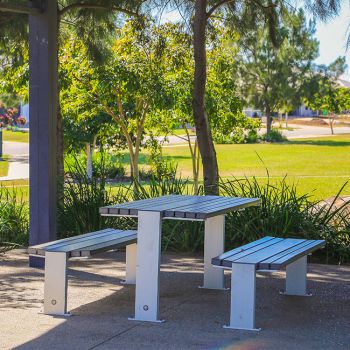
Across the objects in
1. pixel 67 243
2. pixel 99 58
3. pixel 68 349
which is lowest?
pixel 68 349

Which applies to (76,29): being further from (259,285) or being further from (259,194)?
(259,285)

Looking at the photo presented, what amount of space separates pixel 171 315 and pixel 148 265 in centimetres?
45

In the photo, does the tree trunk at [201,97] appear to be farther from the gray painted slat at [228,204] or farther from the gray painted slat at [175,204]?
the gray painted slat at [175,204]

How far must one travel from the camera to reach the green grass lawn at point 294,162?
81.3 ft

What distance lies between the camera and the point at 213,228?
7621 millimetres

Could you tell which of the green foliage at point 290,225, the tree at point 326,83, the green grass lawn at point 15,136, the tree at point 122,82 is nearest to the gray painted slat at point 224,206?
the green foliage at point 290,225

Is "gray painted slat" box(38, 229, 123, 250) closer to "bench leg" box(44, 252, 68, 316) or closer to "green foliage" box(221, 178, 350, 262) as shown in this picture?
"bench leg" box(44, 252, 68, 316)

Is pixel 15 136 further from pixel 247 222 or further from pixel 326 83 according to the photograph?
pixel 247 222

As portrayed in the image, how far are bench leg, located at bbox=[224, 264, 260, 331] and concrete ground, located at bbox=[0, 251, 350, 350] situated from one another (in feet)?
0.34

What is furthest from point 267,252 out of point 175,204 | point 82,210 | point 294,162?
point 294,162

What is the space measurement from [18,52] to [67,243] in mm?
6915

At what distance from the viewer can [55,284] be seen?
6492mm

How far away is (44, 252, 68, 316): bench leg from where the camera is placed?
254 inches

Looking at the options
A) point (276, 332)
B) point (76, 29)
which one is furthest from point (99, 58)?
point (276, 332)
